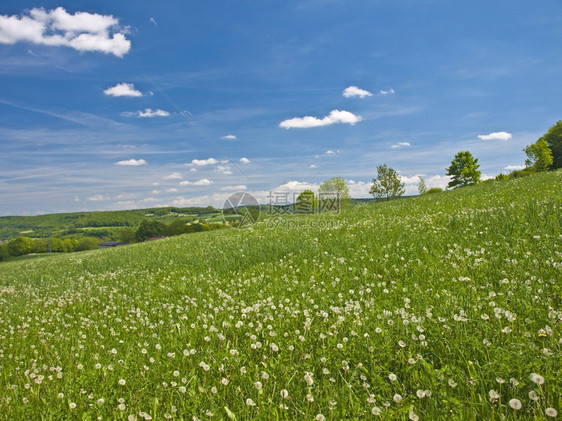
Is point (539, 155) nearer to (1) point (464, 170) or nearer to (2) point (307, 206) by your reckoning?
(1) point (464, 170)

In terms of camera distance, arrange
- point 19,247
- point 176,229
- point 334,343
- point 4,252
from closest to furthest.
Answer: point 334,343 < point 176,229 < point 4,252 < point 19,247

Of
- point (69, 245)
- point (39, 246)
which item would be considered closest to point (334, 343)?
point (69, 245)

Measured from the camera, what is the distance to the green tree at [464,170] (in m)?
78.9

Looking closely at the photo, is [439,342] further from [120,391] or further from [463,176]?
[463,176]

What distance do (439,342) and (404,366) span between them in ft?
1.68

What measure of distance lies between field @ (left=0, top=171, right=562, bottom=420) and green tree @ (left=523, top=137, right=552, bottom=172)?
245 ft

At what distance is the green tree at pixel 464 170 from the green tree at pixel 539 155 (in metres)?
10.6

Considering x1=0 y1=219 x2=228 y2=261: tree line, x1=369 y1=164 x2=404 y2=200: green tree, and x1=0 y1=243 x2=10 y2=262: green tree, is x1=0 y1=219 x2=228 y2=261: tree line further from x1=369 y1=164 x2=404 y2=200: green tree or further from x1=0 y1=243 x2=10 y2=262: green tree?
x1=369 y1=164 x2=404 y2=200: green tree

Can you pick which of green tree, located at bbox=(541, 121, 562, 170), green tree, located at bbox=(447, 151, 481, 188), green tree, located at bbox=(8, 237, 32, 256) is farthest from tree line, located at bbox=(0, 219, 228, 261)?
green tree, located at bbox=(541, 121, 562, 170)

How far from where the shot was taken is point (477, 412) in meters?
2.51

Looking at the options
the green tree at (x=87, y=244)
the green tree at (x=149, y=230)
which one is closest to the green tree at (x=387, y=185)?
the green tree at (x=149, y=230)

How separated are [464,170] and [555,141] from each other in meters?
17.9

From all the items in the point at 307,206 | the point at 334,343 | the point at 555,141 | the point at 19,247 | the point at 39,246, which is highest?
the point at 555,141

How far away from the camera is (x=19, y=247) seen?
4631 inches
